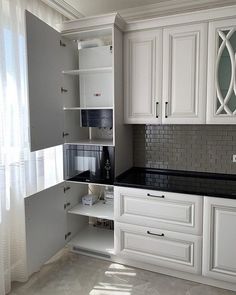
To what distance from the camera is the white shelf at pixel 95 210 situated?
249 centimetres

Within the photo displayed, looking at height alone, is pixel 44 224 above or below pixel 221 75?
below

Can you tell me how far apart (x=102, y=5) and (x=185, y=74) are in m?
1.21

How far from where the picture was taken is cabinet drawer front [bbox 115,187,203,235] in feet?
6.63

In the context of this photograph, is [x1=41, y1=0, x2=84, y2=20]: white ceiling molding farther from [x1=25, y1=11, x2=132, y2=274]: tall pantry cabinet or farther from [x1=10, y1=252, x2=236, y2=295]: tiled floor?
[x1=10, y1=252, x2=236, y2=295]: tiled floor

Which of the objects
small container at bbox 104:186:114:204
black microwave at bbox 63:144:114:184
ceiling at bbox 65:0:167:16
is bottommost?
small container at bbox 104:186:114:204

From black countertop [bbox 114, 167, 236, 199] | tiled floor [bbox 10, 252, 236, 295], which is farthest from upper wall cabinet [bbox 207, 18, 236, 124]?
tiled floor [bbox 10, 252, 236, 295]

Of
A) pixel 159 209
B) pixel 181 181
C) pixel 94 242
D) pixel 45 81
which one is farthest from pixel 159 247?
pixel 45 81

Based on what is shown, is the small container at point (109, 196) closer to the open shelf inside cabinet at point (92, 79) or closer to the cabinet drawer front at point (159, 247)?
the cabinet drawer front at point (159, 247)

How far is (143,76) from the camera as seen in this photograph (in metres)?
2.33

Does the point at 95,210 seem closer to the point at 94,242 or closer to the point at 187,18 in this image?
the point at 94,242

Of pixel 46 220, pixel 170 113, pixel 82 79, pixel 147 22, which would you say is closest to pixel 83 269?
pixel 46 220

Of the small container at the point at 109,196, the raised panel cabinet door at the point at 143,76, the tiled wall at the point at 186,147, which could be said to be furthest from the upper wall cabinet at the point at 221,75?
the small container at the point at 109,196

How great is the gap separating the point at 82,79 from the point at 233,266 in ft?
7.14

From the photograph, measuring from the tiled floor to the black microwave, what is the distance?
0.83 m
